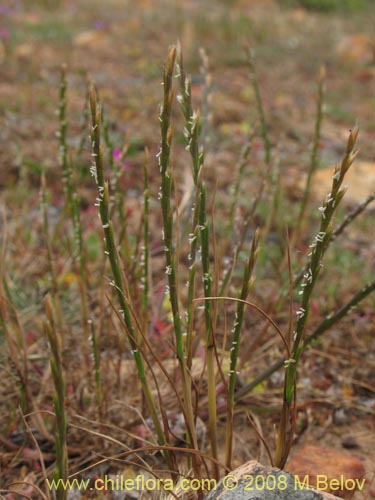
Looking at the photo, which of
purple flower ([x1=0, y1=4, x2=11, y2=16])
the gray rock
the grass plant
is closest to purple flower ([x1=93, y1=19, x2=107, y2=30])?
purple flower ([x1=0, y1=4, x2=11, y2=16])

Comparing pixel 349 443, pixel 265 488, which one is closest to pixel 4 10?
pixel 349 443

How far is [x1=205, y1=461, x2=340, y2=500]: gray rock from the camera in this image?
3.35 ft

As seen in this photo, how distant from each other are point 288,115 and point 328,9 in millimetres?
5760

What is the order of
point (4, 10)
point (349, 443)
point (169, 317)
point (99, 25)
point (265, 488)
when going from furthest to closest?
point (99, 25)
point (4, 10)
point (349, 443)
point (169, 317)
point (265, 488)

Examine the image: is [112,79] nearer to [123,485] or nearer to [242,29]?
[242,29]

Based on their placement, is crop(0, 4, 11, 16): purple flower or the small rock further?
crop(0, 4, 11, 16): purple flower

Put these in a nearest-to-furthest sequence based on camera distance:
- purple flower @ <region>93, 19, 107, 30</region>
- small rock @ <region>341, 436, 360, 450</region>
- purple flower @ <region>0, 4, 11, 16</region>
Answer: small rock @ <region>341, 436, 360, 450</region>
purple flower @ <region>0, 4, 11, 16</region>
purple flower @ <region>93, 19, 107, 30</region>

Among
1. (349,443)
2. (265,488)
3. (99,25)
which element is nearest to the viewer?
(265,488)

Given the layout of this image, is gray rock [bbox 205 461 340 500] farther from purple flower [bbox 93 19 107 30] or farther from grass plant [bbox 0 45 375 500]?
purple flower [bbox 93 19 107 30]

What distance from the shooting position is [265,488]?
3.39 ft

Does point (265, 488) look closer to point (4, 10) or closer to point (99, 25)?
point (99, 25)

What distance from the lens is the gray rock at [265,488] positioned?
3.35ft

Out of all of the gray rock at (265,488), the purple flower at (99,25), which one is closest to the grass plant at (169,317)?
the gray rock at (265,488)

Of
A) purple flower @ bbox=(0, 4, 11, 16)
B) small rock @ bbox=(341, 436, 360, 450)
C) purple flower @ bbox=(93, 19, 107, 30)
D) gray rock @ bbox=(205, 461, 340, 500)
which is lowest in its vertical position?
small rock @ bbox=(341, 436, 360, 450)
